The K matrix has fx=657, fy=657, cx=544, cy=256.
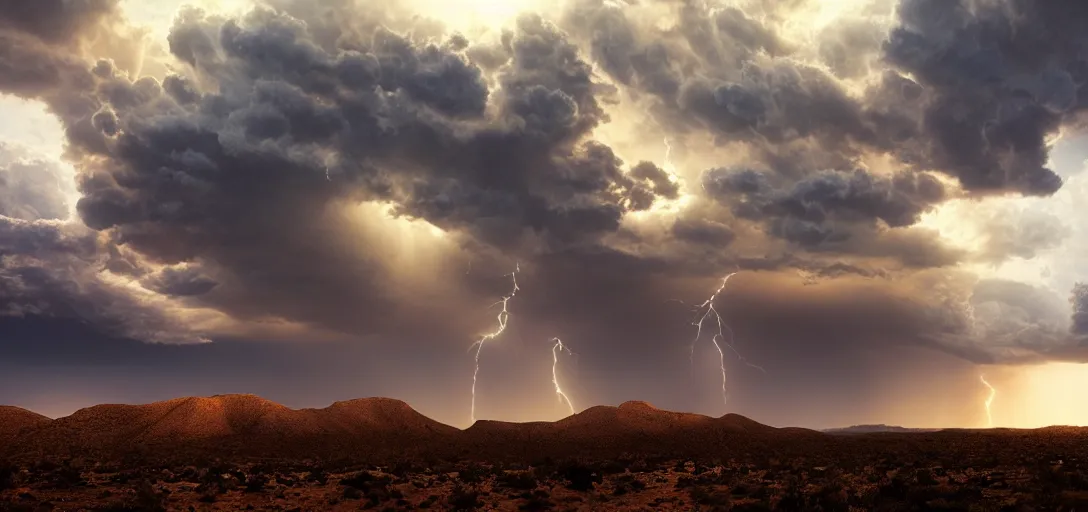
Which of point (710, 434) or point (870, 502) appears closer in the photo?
point (870, 502)

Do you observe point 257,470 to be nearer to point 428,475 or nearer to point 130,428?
point 428,475

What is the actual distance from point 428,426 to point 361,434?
37.6ft

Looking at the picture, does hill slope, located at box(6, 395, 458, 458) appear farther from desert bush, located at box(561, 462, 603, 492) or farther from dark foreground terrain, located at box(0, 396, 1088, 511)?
desert bush, located at box(561, 462, 603, 492)

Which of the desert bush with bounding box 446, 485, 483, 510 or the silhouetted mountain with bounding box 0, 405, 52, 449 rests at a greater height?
the silhouetted mountain with bounding box 0, 405, 52, 449

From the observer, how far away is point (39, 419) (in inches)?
3570

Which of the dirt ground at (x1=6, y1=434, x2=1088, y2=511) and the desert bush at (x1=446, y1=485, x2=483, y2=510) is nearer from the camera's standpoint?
the dirt ground at (x1=6, y1=434, x2=1088, y2=511)

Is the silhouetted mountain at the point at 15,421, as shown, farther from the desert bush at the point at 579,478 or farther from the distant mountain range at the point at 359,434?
the desert bush at the point at 579,478

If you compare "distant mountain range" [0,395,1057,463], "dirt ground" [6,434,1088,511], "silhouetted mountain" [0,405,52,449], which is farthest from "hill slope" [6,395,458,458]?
"dirt ground" [6,434,1088,511]

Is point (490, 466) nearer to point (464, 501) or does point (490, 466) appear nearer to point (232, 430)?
point (464, 501)

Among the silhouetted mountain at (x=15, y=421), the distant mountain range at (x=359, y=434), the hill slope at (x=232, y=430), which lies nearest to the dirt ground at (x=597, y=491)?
the distant mountain range at (x=359, y=434)

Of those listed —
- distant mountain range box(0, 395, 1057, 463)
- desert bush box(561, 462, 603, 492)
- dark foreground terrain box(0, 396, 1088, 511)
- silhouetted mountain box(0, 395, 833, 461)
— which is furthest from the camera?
silhouetted mountain box(0, 395, 833, 461)

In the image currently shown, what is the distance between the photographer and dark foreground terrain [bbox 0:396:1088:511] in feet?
84.3

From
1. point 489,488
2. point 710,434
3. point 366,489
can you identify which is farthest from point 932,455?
point 710,434

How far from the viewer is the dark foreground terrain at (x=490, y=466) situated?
84.3 feet
